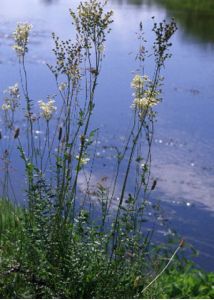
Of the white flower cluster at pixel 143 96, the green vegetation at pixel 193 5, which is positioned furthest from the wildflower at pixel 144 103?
the green vegetation at pixel 193 5

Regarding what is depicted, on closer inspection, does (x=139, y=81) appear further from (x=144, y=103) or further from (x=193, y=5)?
(x=193, y=5)

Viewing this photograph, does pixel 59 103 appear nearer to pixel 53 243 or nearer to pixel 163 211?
pixel 163 211

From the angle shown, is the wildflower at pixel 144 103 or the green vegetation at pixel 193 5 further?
the green vegetation at pixel 193 5

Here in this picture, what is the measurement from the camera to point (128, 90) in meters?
11.0

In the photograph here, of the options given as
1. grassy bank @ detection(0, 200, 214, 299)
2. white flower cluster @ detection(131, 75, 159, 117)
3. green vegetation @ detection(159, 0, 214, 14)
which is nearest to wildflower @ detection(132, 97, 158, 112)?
white flower cluster @ detection(131, 75, 159, 117)

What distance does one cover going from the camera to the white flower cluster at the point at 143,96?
305 centimetres

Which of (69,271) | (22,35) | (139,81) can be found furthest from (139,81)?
(69,271)

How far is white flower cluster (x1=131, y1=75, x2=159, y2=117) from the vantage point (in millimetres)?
3051

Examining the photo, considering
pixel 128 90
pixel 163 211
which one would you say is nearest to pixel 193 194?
pixel 163 211

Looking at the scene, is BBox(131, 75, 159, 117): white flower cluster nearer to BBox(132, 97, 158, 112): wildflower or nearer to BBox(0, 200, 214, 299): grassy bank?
BBox(132, 97, 158, 112): wildflower

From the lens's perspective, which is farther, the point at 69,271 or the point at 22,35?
the point at 22,35

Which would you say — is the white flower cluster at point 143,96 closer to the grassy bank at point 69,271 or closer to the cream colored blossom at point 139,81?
the cream colored blossom at point 139,81

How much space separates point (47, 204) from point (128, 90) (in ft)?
26.4

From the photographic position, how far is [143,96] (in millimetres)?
3156
